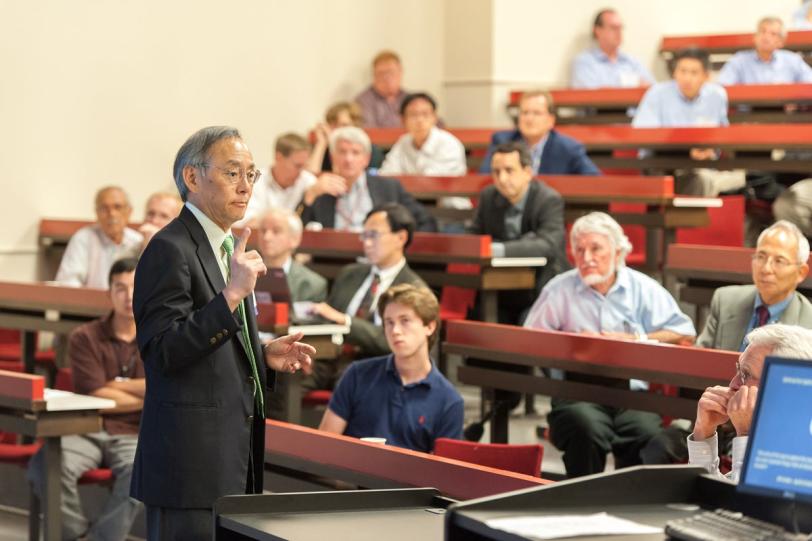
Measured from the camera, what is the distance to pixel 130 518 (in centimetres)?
482

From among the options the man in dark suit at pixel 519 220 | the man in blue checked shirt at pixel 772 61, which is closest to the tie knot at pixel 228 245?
the man in dark suit at pixel 519 220

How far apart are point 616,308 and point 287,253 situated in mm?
1661

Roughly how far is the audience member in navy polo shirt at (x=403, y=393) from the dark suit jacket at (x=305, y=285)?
1738mm

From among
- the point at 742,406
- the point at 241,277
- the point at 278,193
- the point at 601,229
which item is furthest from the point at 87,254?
the point at 742,406

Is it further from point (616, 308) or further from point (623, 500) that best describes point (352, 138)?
point (623, 500)

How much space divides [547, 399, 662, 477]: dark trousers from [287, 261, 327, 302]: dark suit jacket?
5.37 ft

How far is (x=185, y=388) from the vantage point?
2.81m

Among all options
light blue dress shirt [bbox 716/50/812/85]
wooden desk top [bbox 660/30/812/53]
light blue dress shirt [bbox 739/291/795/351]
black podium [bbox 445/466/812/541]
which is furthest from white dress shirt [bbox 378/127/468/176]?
black podium [bbox 445/466/812/541]

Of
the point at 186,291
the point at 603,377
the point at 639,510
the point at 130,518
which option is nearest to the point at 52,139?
the point at 130,518

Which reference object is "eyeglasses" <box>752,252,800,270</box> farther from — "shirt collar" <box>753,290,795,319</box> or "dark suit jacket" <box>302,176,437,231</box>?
"dark suit jacket" <box>302,176,437,231</box>

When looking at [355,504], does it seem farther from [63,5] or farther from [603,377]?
[63,5]

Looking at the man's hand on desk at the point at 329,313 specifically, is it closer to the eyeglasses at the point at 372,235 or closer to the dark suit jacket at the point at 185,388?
the eyeglasses at the point at 372,235

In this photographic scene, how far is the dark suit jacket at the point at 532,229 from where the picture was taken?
255 inches

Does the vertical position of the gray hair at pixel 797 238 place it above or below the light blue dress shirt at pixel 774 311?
above
